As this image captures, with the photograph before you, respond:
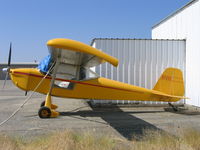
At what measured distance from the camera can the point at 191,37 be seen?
427 inches

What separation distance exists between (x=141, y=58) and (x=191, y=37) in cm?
275

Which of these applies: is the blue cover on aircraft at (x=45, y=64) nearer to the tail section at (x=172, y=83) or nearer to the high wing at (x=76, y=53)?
the high wing at (x=76, y=53)

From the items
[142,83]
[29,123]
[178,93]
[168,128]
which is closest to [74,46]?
[29,123]

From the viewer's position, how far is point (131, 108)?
1062 cm

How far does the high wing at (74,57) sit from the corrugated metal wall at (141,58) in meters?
2.73

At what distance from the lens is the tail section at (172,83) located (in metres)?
9.38

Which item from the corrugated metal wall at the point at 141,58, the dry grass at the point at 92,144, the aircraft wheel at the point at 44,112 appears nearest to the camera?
the dry grass at the point at 92,144

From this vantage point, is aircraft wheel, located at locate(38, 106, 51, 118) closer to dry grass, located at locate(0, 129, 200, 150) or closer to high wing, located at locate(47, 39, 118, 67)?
high wing, located at locate(47, 39, 118, 67)

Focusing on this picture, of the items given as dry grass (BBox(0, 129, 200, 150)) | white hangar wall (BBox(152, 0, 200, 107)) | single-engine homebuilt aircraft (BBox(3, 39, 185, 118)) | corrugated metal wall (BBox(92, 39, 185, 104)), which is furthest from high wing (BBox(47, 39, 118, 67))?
white hangar wall (BBox(152, 0, 200, 107))

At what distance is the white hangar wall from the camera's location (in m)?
10.2

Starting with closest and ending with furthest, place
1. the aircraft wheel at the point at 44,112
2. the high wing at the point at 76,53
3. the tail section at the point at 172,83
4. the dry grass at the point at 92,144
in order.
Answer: the dry grass at the point at 92,144, the high wing at the point at 76,53, the aircraft wheel at the point at 44,112, the tail section at the point at 172,83

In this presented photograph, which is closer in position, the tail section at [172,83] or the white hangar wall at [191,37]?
the tail section at [172,83]

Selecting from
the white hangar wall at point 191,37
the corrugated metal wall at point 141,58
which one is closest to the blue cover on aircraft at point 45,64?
the corrugated metal wall at point 141,58

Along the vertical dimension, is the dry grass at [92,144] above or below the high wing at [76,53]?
below
